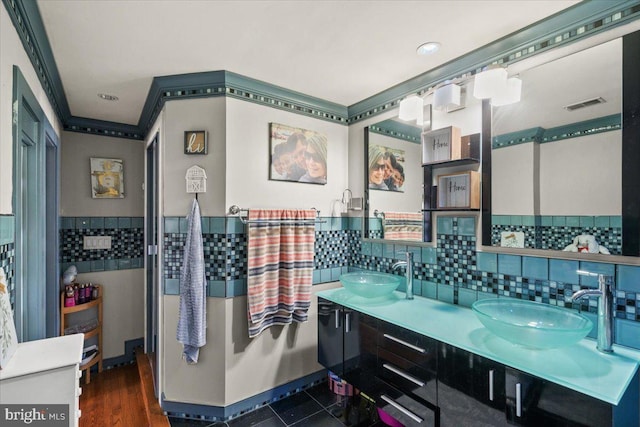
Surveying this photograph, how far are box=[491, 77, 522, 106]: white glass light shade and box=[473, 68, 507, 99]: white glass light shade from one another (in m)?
→ 0.02

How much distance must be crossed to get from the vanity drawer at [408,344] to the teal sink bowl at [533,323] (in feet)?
0.94

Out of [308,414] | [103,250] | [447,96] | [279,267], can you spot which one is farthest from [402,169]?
[103,250]

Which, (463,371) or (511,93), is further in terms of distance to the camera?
(511,93)

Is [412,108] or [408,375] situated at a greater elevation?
[412,108]

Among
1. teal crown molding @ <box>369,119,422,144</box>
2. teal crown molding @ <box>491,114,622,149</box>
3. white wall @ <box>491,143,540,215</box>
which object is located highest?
teal crown molding @ <box>369,119,422,144</box>

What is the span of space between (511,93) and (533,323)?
47.4 inches

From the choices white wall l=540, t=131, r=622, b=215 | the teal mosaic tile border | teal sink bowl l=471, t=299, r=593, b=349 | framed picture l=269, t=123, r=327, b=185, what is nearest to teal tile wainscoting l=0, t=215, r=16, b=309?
the teal mosaic tile border

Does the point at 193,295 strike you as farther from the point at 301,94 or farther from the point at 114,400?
the point at 301,94

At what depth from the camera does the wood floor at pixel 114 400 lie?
2.14m

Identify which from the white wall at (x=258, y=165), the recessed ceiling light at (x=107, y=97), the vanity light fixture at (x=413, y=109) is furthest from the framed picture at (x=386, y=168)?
the recessed ceiling light at (x=107, y=97)

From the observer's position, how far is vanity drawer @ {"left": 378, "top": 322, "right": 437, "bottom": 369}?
4.78ft

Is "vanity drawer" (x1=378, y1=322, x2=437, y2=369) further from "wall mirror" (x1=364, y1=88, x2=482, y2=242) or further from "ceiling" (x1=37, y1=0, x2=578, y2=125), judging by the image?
"ceiling" (x1=37, y1=0, x2=578, y2=125)

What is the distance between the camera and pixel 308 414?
2.13 m

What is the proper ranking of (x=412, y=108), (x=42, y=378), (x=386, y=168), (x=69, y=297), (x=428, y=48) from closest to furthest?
(x=42, y=378) → (x=428, y=48) → (x=412, y=108) → (x=386, y=168) → (x=69, y=297)
